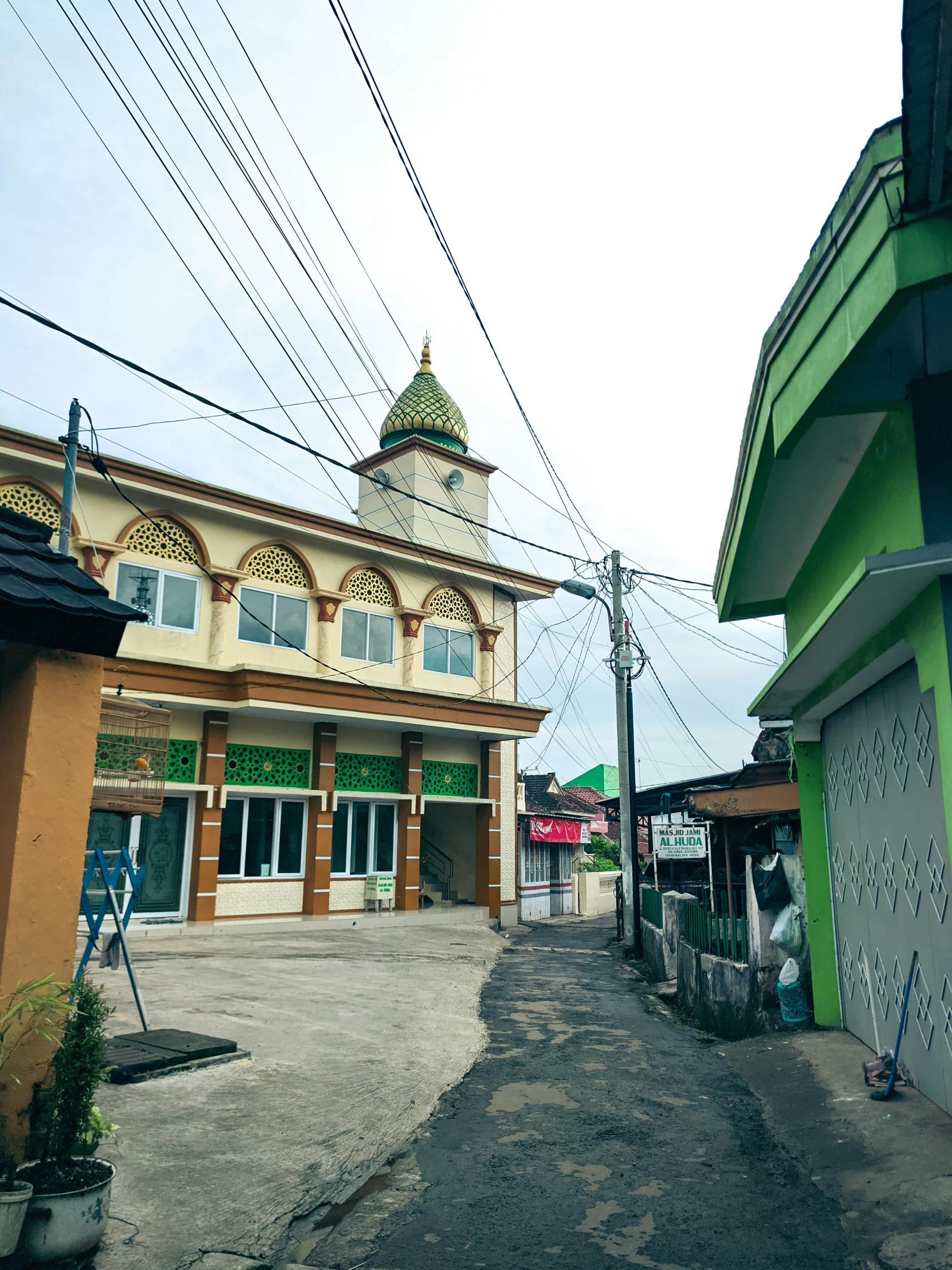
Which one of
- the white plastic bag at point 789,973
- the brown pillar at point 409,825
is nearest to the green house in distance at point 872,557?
the white plastic bag at point 789,973

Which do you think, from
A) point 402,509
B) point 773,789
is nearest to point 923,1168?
point 773,789

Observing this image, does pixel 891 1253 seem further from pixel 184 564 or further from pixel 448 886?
pixel 448 886

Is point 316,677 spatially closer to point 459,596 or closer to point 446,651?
point 446,651

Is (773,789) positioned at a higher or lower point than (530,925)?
higher

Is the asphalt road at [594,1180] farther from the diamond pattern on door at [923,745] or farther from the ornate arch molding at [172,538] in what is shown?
the ornate arch molding at [172,538]

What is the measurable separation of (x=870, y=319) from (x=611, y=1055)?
7013 millimetres

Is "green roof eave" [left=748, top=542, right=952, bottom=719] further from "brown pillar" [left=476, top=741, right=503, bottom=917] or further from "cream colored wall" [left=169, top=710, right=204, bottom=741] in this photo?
"brown pillar" [left=476, top=741, right=503, bottom=917]

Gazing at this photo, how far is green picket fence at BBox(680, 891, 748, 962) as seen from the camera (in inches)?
374

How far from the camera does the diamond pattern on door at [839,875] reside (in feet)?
25.5

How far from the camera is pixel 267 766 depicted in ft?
60.5

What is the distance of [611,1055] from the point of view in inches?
326

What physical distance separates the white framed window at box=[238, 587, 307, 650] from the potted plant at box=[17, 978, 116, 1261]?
14265 mm

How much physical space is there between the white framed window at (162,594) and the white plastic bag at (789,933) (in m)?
12.2

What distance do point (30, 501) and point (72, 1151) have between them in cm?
1369
